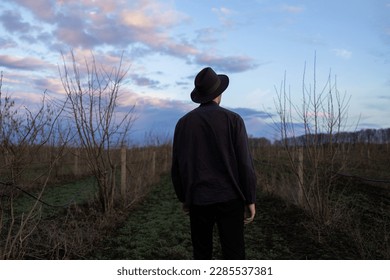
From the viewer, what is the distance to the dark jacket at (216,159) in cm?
263

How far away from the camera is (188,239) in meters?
5.80

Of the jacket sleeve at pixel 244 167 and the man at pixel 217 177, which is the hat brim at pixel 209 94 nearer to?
the man at pixel 217 177

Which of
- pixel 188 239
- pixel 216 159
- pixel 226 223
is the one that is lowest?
pixel 188 239

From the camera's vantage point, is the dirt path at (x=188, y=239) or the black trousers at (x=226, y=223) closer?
the black trousers at (x=226, y=223)

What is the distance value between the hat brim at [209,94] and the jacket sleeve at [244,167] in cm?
31

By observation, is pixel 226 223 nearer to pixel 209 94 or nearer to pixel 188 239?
pixel 209 94

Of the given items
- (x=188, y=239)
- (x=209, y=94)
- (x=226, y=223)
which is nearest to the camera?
(x=226, y=223)

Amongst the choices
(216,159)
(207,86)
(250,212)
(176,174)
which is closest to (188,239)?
(176,174)

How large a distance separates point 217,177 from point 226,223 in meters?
0.33

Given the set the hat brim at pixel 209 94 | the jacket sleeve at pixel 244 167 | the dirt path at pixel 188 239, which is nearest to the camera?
the jacket sleeve at pixel 244 167

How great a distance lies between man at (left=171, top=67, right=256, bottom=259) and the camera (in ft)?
8.64

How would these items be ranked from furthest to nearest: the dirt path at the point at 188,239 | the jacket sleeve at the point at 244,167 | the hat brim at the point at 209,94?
the dirt path at the point at 188,239 < the hat brim at the point at 209,94 < the jacket sleeve at the point at 244,167

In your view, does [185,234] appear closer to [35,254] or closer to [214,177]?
[35,254]

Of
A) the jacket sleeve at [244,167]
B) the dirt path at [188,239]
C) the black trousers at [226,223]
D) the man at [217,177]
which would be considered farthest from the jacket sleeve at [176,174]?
the dirt path at [188,239]
